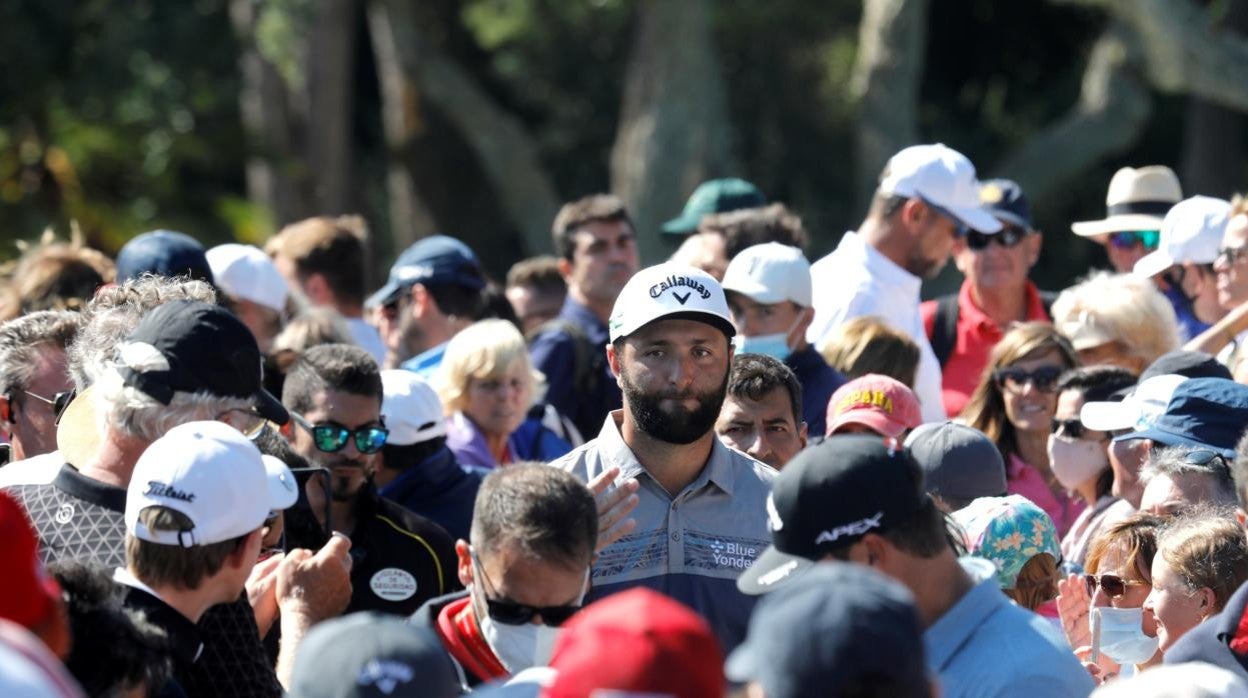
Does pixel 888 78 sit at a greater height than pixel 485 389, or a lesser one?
lesser

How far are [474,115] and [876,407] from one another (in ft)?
41.6

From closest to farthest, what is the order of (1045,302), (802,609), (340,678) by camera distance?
(802,609) → (340,678) → (1045,302)

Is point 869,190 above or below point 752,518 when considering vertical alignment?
below

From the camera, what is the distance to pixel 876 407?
579 cm

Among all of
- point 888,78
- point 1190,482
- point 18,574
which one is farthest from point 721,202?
point 888,78

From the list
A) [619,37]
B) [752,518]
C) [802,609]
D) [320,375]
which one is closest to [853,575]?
[802,609]

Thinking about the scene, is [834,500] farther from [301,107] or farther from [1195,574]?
[301,107]

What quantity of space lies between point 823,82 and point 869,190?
119 inches

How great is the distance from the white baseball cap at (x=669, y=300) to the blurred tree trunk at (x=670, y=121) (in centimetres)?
1066

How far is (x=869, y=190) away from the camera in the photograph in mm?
16531

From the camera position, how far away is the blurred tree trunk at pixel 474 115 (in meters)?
17.8

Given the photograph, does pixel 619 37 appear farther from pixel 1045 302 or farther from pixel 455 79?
pixel 1045 302

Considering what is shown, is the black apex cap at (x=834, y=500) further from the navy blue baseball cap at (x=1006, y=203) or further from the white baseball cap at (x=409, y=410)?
the navy blue baseball cap at (x=1006, y=203)

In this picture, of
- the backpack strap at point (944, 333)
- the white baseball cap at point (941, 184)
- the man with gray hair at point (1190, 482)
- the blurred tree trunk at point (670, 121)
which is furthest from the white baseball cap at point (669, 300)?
the blurred tree trunk at point (670, 121)
